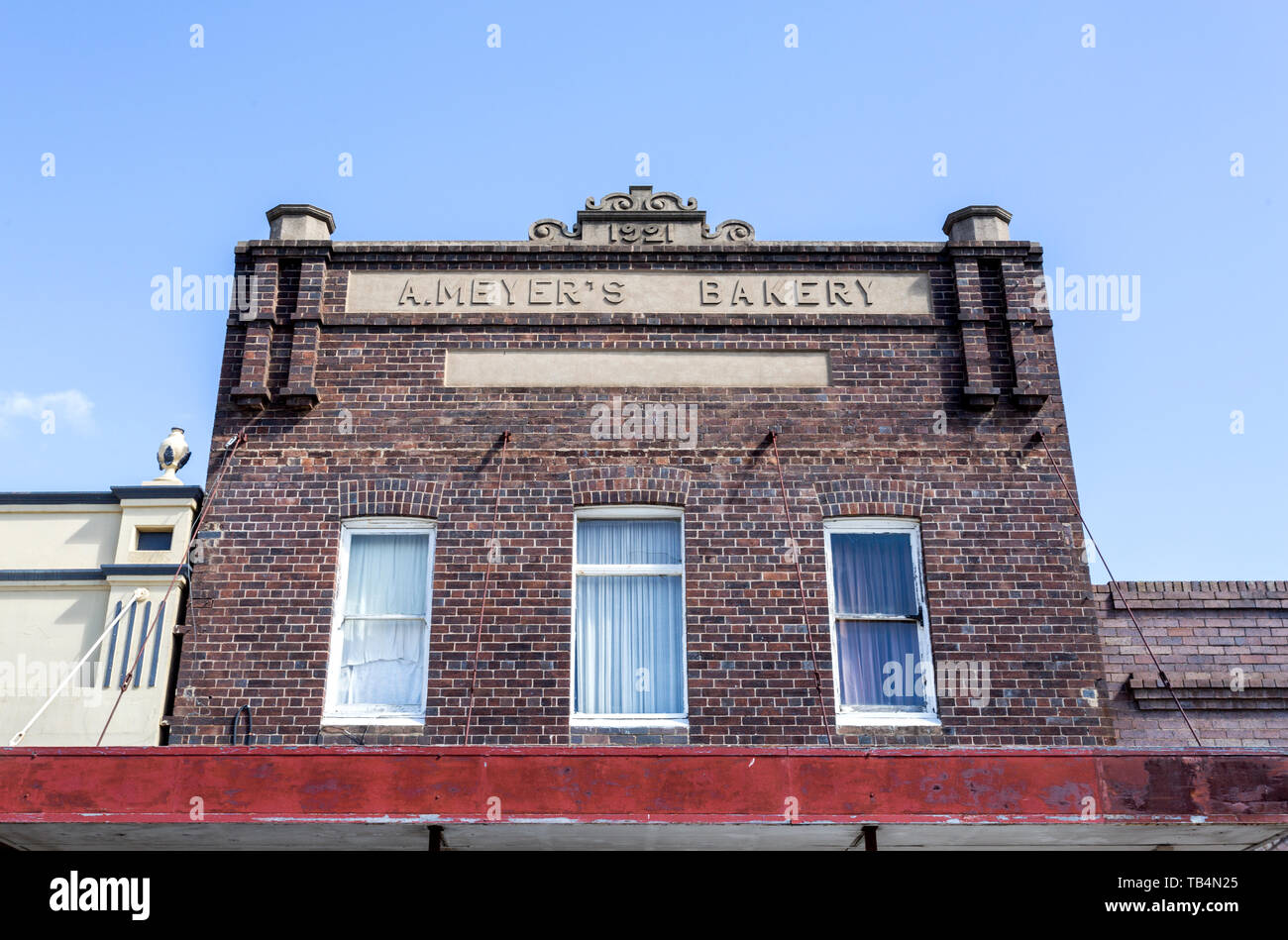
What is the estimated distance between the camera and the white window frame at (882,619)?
1002cm

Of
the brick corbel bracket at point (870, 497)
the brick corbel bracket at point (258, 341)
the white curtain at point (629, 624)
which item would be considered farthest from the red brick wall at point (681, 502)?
the white curtain at point (629, 624)

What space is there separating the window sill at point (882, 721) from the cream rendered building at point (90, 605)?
534cm

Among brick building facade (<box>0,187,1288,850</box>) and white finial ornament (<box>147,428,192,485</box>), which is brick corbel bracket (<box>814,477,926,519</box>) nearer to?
brick building facade (<box>0,187,1288,850</box>)

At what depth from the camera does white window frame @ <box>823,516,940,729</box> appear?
10016mm

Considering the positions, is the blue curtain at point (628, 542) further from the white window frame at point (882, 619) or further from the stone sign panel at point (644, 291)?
the stone sign panel at point (644, 291)

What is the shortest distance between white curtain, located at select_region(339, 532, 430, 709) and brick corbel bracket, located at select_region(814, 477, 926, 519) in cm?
340

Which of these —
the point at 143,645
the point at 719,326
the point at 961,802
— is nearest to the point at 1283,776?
the point at 961,802

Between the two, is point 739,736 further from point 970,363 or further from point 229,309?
point 229,309

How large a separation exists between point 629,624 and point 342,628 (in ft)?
7.75

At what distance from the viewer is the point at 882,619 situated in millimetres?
10414

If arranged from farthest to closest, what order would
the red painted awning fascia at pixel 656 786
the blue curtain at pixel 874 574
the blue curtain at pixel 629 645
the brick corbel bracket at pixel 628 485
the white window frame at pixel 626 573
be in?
the brick corbel bracket at pixel 628 485, the blue curtain at pixel 874 574, the blue curtain at pixel 629 645, the white window frame at pixel 626 573, the red painted awning fascia at pixel 656 786

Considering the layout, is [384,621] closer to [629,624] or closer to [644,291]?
[629,624]

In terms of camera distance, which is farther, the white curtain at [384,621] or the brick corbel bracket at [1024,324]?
the brick corbel bracket at [1024,324]

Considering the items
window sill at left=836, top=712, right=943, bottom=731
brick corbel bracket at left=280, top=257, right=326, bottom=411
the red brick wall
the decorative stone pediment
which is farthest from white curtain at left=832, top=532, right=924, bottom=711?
brick corbel bracket at left=280, top=257, right=326, bottom=411
